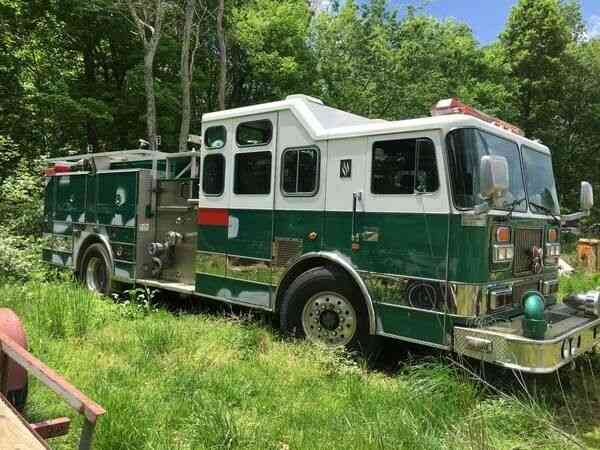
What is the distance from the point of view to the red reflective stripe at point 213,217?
629 cm

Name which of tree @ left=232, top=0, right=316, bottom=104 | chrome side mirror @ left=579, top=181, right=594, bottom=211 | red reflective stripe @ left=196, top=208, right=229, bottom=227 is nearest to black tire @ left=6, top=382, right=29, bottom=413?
red reflective stripe @ left=196, top=208, right=229, bottom=227

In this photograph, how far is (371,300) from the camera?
4918mm

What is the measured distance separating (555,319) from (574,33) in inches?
1232

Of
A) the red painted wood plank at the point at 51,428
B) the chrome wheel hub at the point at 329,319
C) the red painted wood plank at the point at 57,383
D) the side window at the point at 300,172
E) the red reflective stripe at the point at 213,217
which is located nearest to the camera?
the red painted wood plank at the point at 57,383

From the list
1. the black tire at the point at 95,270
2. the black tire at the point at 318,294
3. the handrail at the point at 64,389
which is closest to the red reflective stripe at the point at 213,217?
the black tire at the point at 318,294

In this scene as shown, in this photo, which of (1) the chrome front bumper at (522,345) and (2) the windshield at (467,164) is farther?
(2) the windshield at (467,164)

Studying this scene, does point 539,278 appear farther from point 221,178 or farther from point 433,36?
point 433,36

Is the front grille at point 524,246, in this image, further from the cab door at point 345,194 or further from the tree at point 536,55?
the tree at point 536,55


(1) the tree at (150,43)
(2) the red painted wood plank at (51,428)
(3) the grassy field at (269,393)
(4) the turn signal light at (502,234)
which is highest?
(1) the tree at (150,43)

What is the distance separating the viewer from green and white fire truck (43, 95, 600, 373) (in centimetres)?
438

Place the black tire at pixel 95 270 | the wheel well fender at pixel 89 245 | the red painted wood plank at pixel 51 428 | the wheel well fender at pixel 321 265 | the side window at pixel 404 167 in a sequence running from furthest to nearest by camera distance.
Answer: the black tire at pixel 95 270
the wheel well fender at pixel 89 245
the wheel well fender at pixel 321 265
the side window at pixel 404 167
the red painted wood plank at pixel 51 428

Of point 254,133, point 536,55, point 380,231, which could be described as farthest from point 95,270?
point 536,55

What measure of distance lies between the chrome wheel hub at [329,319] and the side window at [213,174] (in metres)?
1.91

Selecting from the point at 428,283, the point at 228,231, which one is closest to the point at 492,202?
the point at 428,283
